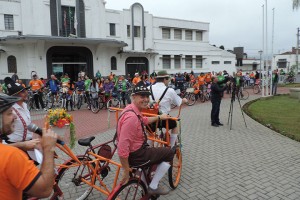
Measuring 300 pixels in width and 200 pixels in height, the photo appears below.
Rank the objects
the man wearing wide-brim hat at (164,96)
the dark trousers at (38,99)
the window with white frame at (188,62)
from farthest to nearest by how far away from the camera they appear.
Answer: the window with white frame at (188,62), the dark trousers at (38,99), the man wearing wide-brim hat at (164,96)

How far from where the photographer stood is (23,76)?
880 inches

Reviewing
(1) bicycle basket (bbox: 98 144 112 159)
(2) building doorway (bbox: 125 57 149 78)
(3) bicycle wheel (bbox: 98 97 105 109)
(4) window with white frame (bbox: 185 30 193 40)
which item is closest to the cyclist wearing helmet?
(1) bicycle basket (bbox: 98 144 112 159)

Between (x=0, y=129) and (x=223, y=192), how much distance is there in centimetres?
381

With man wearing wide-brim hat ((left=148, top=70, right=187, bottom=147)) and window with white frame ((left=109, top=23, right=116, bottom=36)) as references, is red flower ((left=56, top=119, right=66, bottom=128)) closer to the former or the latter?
man wearing wide-brim hat ((left=148, top=70, right=187, bottom=147))

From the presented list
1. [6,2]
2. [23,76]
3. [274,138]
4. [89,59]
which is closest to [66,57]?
[89,59]

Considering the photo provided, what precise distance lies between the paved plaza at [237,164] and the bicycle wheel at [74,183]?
21 centimetres

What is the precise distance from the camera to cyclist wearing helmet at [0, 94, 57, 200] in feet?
5.31

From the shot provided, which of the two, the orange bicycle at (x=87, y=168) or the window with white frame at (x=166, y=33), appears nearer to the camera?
the orange bicycle at (x=87, y=168)

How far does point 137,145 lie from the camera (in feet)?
11.1

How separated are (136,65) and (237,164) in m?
24.4

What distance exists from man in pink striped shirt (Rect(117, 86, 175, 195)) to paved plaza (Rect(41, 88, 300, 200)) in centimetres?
95

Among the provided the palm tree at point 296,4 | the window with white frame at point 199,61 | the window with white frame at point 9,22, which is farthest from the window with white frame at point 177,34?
the window with white frame at point 9,22

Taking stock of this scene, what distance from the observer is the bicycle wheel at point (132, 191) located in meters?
3.20

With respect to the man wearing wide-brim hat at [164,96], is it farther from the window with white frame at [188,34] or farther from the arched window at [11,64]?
the window with white frame at [188,34]
